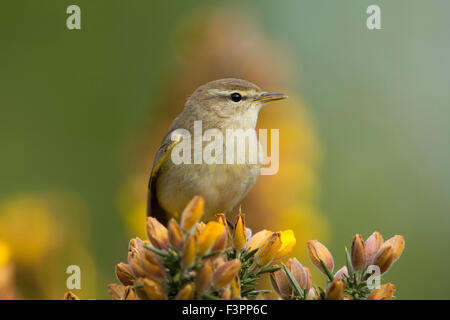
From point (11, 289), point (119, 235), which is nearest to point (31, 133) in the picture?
point (119, 235)

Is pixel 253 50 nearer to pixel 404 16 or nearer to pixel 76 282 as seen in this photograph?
pixel 76 282

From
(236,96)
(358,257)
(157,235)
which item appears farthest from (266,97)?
(157,235)

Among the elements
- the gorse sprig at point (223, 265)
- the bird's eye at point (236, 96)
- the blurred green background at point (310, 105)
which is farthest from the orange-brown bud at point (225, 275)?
the blurred green background at point (310, 105)

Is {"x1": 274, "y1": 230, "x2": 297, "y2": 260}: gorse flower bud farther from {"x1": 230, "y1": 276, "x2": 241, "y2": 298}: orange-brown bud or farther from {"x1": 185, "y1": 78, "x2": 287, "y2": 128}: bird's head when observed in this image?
{"x1": 185, "y1": 78, "x2": 287, "y2": 128}: bird's head

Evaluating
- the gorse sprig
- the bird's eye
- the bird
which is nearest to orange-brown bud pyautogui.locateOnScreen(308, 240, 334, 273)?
the gorse sprig

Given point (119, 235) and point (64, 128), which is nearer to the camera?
point (119, 235)
